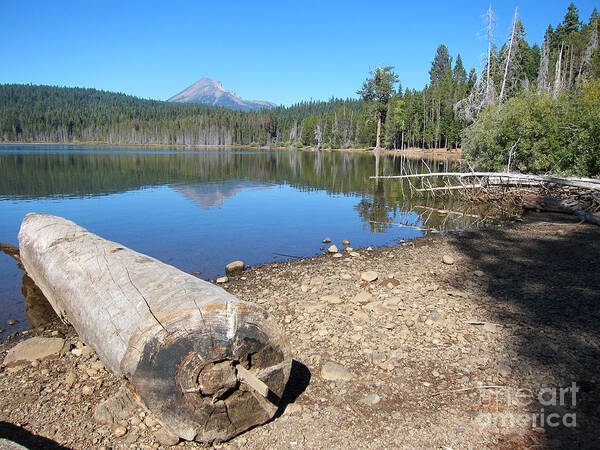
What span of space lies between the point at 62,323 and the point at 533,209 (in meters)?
17.2

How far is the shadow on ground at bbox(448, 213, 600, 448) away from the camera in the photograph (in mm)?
3371

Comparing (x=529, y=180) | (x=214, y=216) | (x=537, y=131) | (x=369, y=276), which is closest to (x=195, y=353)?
(x=369, y=276)

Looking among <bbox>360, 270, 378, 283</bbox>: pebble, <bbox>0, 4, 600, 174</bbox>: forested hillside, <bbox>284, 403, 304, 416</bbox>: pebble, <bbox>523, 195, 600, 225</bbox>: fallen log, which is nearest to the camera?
<bbox>284, 403, 304, 416</bbox>: pebble

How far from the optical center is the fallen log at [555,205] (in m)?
13.1

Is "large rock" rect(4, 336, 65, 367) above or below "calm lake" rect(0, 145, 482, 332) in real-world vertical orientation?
below

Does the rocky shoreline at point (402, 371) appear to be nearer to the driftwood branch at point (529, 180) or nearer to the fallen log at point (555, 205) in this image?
the fallen log at point (555, 205)

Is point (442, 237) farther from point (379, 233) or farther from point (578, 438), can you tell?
point (578, 438)

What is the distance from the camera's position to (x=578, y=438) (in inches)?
119

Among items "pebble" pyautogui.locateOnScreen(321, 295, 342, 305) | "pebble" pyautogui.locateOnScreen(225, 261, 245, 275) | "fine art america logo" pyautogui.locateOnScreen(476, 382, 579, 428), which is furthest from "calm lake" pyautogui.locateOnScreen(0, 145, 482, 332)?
"fine art america logo" pyautogui.locateOnScreen(476, 382, 579, 428)

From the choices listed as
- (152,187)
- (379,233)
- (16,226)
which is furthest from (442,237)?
(152,187)

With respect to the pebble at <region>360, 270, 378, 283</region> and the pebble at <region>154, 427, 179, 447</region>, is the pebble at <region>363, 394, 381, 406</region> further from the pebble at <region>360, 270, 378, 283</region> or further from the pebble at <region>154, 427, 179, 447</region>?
the pebble at <region>360, 270, 378, 283</region>

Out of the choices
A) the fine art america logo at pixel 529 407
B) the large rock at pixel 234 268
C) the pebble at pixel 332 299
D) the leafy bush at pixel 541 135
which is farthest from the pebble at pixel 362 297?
the leafy bush at pixel 541 135

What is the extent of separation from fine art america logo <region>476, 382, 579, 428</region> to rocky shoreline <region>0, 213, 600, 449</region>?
14 mm

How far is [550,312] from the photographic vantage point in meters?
5.51
